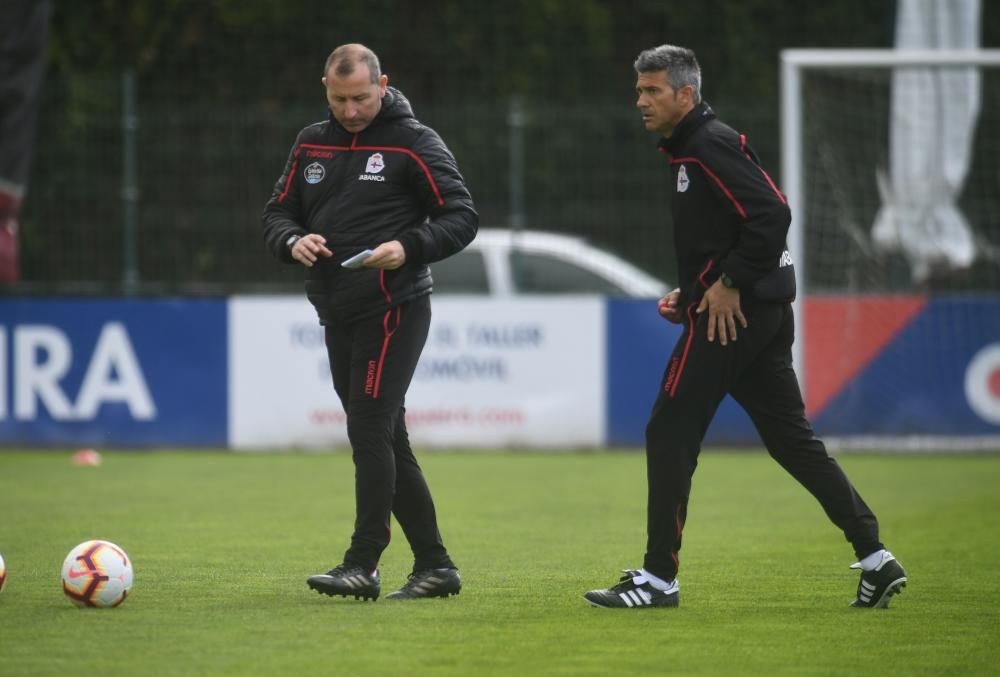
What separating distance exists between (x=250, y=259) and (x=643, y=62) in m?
9.23

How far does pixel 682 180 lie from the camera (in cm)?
662

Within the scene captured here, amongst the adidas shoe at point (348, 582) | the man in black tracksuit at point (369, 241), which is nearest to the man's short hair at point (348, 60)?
the man in black tracksuit at point (369, 241)

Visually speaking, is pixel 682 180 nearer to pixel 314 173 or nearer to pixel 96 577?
pixel 314 173

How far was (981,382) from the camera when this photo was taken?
14.5 meters

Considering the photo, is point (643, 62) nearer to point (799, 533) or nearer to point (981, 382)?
point (799, 533)

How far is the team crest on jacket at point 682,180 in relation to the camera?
21.7ft

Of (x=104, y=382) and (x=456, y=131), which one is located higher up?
(x=456, y=131)

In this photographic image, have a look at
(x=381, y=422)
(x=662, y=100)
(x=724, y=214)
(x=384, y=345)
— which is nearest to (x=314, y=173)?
(x=384, y=345)

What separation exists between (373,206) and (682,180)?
1.19 metres

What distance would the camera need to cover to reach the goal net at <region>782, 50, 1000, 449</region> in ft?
47.7

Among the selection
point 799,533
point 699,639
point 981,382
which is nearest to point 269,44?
point 981,382

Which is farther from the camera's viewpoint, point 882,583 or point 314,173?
point 314,173

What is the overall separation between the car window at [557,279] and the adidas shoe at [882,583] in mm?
8257

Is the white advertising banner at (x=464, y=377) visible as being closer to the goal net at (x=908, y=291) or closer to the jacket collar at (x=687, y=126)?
the goal net at (x=908, y=291)
